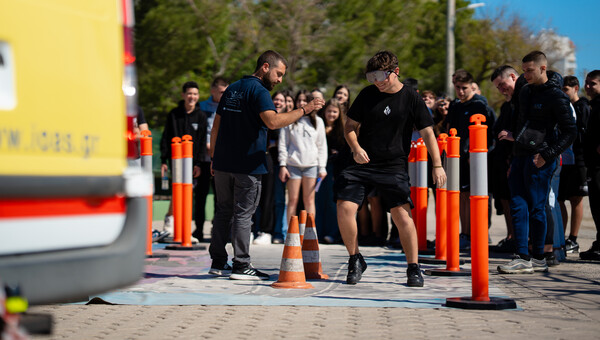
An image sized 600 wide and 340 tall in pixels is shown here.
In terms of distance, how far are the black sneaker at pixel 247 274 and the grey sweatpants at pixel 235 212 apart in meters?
0.05

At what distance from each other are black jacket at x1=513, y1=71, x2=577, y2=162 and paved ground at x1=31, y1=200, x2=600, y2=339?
4.49ft

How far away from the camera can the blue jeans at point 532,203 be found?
26.8ft

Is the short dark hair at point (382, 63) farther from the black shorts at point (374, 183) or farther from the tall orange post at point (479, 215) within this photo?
the tall orange post at point (479, 215)

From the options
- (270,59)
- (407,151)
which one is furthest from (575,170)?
(270,59)

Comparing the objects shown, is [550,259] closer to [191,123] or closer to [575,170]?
[575,170]

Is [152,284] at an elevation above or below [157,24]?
below

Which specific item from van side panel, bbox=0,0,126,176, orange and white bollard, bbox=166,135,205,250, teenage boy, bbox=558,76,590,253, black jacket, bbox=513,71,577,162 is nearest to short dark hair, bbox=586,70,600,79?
teenage boy, bbox=558,76,590,253

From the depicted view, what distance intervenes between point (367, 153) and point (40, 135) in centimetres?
428

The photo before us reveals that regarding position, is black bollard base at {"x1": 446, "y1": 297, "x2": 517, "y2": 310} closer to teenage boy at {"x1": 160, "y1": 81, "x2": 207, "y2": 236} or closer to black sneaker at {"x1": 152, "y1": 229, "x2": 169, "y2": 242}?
teenage boy at {"x1": 160, "y1": 81, "x2": 207, "y2": 236}

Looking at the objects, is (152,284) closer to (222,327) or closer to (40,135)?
(222,327)

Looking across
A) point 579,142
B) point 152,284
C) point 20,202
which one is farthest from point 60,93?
point 579,142

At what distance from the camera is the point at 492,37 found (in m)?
44.7

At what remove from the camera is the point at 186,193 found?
10453mm

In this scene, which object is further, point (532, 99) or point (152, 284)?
point (532, 99)
